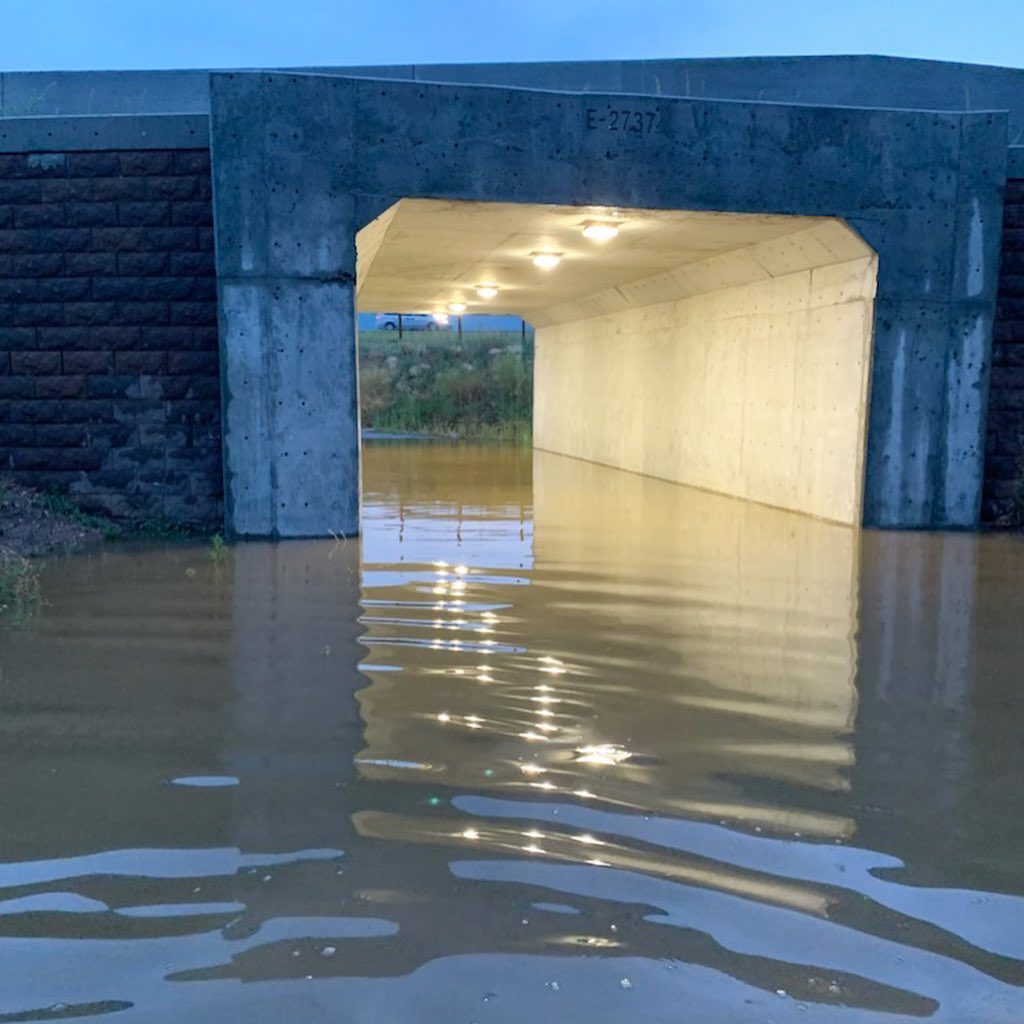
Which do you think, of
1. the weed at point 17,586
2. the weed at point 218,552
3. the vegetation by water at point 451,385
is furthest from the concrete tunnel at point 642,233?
the vegetation by water at point 451,385

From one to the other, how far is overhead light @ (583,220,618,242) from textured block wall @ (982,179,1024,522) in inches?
160

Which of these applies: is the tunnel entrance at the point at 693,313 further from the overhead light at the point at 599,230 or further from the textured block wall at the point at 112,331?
Result: the textured block wall at the point at 112,331

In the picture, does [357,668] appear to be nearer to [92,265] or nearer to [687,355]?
[92,265]

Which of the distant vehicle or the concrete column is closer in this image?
the concrete column

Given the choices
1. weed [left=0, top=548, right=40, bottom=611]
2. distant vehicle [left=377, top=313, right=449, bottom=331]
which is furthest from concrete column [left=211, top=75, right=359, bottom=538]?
distant vehicle [left=377, top=313, right=449, bottom=331]

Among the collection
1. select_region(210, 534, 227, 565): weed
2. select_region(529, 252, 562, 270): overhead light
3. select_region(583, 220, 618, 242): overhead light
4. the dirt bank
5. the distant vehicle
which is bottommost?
select_region(210, 534, 227, 565): weed

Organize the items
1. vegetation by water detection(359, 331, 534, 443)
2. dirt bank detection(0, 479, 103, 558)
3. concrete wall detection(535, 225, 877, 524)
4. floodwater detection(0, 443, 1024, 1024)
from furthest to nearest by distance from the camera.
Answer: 1. vegetation by water detection(359, 331, 534, 443)
2. concrete wall detection(535, 225, 877, 524)
3. dirt bank detection(0, 479, 103, 558)
4. floodwater detection(0, 443, 1024, 1024)

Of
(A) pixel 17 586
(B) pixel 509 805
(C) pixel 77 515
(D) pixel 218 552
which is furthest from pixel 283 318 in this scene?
(B) pixel 509 805

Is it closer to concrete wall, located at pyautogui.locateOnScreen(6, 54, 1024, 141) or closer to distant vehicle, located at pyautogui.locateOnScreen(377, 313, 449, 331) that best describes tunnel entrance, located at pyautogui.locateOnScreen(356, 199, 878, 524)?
concrete wall, located at pyautogui.locateOnScreen(6, 54, 1024, 141)

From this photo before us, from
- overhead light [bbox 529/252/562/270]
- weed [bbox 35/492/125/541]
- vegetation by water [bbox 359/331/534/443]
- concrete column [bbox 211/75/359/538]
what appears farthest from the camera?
vegetation by water [bbox 359/331/534/443]

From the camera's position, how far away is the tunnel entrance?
10.6 meters

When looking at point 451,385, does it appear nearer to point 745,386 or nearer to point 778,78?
point 778,78

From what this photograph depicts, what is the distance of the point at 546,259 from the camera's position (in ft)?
44.1

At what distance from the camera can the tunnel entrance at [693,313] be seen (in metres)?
10.6
